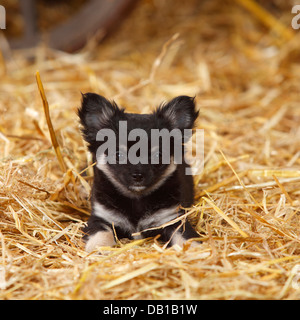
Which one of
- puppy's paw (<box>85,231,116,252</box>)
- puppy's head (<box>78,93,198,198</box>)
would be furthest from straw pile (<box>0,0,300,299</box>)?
puppy's head (<box>78,93,198,198</box>)

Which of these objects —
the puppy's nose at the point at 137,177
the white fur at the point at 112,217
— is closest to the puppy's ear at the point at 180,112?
the puppy's nose at the point at 137,177

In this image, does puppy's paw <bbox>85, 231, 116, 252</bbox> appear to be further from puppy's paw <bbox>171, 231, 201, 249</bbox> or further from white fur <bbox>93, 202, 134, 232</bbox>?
puppy's paw <bbox>171, 231, 201, 249</bbox>

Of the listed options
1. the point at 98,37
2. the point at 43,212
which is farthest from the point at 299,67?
the point at 43,212

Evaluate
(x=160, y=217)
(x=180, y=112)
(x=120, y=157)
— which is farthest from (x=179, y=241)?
(x=180, y=112)

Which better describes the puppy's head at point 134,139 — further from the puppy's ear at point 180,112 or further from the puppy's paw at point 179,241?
the puppy's paw at point 179,241

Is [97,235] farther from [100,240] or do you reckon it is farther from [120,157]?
[120,157]
